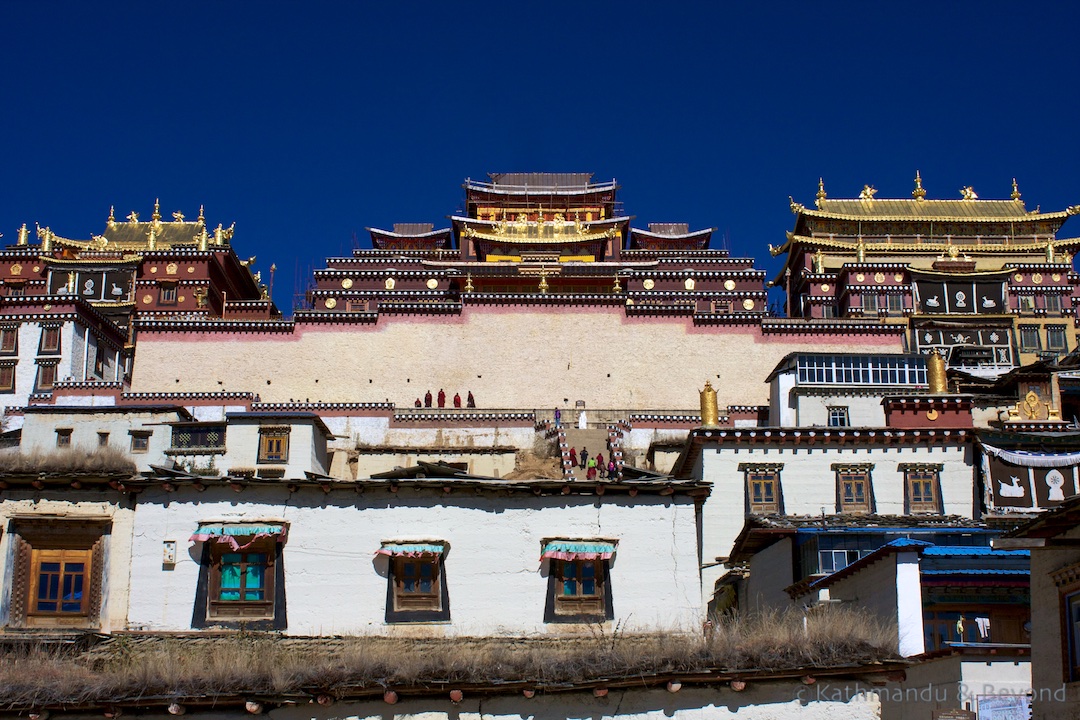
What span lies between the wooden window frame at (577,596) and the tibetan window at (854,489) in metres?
14.8

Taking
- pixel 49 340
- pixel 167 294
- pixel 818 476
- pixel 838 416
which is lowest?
pixel 818 476

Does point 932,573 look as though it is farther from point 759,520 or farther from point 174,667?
point 174,667

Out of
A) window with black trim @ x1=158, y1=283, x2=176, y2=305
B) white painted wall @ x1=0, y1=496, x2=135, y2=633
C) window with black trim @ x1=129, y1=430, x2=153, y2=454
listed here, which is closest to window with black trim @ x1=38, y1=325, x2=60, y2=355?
window with black trim @ x1=158, y1=283, x2=176, y2=305

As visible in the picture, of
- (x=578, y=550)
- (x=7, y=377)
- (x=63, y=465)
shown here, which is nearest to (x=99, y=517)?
(x=63, y=465)

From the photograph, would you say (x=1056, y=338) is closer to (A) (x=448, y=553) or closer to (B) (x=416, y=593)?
(A) (x=448, y=553)

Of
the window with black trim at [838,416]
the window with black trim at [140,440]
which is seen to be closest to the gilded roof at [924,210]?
the window with black trim at [838,416]

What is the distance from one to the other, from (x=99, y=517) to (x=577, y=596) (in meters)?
7.50

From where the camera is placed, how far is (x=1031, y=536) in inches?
545

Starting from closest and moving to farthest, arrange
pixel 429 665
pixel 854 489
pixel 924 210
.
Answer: pixel 429 665 < pixel 854 489 < pixel 924 210

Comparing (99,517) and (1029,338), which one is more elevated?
(1029,338)

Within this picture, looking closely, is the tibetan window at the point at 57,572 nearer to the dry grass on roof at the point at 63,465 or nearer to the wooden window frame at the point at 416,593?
the dry grass on roof at the point at 63,465

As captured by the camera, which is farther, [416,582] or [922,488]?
[922,488]

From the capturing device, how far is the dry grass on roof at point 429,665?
14250mm

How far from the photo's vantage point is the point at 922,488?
3247cm
